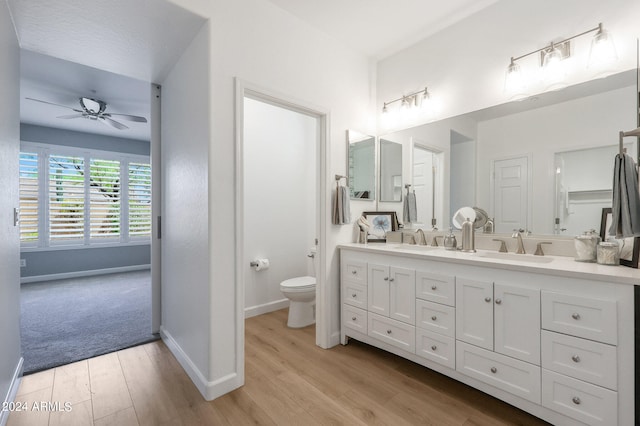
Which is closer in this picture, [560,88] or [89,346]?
[560,88]

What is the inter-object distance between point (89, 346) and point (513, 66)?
4017 mm

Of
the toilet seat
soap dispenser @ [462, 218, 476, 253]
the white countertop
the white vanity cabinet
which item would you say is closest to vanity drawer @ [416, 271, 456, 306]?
the white vanity cabinet

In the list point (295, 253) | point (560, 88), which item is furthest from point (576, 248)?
point (295, 253)

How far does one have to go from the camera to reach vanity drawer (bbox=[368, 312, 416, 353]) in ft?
6.92

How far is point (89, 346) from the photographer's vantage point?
2.56m

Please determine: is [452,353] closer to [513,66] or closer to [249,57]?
[513,66]

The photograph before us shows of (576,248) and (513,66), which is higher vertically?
(513,66)

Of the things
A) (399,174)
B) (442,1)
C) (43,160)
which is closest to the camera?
(442,1)

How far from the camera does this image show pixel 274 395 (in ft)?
6.20

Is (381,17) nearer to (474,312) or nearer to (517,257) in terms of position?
(517,257)

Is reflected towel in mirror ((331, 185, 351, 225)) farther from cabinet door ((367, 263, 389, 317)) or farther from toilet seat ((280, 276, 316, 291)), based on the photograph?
toilet seat ((280, 276, 316, 291))

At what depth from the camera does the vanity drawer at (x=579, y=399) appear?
1.35 m

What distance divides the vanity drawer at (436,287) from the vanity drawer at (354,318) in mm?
573

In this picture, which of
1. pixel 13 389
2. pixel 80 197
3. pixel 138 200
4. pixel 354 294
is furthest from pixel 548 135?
pixel 80 197
